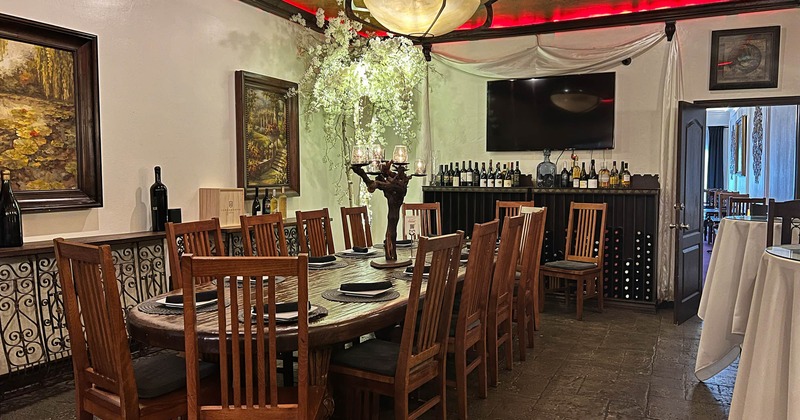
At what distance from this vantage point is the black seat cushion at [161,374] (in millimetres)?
2262

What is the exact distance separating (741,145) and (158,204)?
12.2 m

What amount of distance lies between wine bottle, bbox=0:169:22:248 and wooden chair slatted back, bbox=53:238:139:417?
1.41 meters

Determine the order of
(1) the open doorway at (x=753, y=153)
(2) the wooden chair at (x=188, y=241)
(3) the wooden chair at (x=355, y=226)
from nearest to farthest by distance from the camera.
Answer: (2) the wooden chair at (x=188, y=241)
(3) the wooden chair at (x=355, y=226)
(1) the open doorway at (x=753, y=153)

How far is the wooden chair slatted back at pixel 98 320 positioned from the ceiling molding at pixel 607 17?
12.1 ft

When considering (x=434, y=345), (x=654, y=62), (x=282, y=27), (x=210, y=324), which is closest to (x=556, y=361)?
(x=434, y=345)

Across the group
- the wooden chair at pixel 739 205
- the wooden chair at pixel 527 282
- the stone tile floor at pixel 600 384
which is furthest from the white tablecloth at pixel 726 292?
the wooden chair at pixel 739 205

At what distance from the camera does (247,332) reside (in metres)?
1.98

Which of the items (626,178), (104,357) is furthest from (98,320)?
(626,178)

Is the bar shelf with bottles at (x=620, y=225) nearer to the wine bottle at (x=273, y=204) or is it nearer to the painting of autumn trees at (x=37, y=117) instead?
the wine bottle at (x=273, y=204)

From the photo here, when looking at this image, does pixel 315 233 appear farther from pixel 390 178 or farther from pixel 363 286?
pixel 363 286

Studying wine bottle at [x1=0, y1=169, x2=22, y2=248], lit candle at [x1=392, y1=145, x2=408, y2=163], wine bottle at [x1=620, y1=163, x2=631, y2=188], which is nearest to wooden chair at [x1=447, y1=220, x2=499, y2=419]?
lit candle at [x1=392, y1=145, x2=408, y2=163]

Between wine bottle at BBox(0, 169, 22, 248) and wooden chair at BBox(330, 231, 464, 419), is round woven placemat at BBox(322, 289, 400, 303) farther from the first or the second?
wine bottle at BBox(0, 169, 22, 248)

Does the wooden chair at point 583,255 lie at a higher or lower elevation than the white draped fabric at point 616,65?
lower

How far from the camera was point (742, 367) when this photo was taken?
8.14ft
